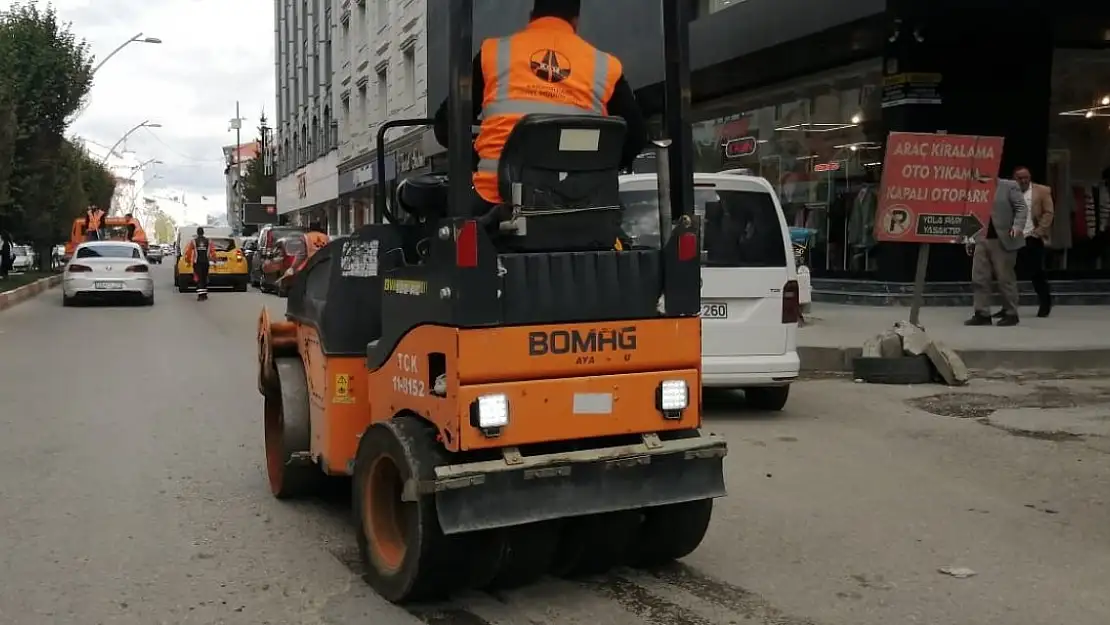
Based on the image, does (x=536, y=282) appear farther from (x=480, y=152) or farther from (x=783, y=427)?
(x=783, y=427)

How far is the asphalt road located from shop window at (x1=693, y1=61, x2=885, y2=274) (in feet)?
28.7

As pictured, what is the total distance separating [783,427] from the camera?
8227mm

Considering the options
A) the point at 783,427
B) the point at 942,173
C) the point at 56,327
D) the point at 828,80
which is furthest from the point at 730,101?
the point at 783,427

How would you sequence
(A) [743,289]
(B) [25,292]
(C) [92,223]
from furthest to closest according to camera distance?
1. (C) [92,223]
2. (B) [25,292]
3. (A) [743,289]

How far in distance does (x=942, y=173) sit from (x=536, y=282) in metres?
7.85

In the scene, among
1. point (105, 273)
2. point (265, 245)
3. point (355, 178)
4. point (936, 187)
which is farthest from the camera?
point (355, 178)

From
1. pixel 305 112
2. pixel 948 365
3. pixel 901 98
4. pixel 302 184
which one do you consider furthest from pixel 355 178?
pixel 948 365

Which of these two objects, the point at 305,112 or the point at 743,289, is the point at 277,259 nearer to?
the point at 743,289

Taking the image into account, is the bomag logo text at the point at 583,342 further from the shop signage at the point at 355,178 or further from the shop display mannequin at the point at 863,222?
the shop signage at the point at 355,178

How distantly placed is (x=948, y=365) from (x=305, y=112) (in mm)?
51584

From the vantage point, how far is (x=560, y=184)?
416 cm

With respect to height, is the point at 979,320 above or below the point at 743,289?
below

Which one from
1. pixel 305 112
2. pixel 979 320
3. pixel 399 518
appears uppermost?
pixel 305 112

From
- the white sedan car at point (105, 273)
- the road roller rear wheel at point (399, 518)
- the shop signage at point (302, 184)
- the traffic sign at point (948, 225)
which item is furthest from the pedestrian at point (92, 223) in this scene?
the road roller rear wheel at point (399, 518)
